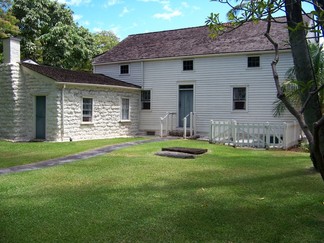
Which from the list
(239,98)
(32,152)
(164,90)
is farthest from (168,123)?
(32,152)

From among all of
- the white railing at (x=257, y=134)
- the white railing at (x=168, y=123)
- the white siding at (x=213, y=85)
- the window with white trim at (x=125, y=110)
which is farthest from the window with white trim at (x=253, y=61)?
the window with white trim at (x=125, y=110)

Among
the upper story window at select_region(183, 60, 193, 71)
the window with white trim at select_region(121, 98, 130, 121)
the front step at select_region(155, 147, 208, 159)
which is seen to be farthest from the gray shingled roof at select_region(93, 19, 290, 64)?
the front step at select_region(155, 147, 208, 159)

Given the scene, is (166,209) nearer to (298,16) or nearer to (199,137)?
(298,16)

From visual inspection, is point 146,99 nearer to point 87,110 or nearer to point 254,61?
point 87,110

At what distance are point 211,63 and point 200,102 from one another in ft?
7.64

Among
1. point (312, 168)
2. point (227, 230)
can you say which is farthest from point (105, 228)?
point (312, 168)

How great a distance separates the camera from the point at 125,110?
2069 centimetres

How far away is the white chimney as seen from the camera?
1688cm

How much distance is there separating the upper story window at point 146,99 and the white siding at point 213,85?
31 centimetres

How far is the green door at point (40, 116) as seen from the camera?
16.9 m

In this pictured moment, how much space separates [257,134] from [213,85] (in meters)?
5.44

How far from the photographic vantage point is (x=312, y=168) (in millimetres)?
9172

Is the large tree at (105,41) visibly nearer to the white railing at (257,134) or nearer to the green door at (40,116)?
the green door at (40,116)

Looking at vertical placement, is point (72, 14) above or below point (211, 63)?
above
